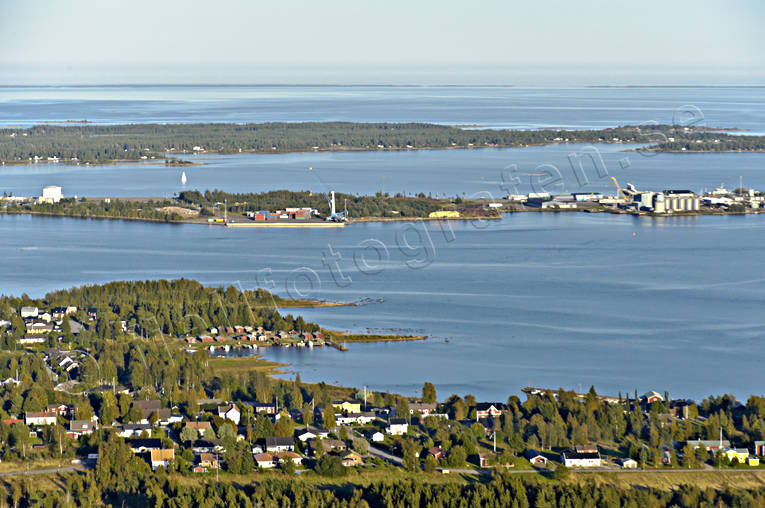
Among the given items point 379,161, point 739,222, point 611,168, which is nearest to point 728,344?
point 739,222

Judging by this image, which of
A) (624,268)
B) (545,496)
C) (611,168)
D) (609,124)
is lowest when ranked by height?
(545,496)

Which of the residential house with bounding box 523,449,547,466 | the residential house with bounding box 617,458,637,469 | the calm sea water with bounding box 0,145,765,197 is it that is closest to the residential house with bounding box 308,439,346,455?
the residential house with bounding box 523,449,547,466

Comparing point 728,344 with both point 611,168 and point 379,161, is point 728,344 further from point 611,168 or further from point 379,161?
point 379,161

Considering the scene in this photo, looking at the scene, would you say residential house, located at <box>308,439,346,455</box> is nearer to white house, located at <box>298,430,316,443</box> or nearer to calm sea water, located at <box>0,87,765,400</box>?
white house, located at <box>298,430,316,443</box>

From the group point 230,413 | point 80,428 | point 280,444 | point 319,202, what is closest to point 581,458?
point 280,444

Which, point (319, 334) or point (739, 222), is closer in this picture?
point (319, 334)

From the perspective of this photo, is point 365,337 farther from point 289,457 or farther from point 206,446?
point 289,457
